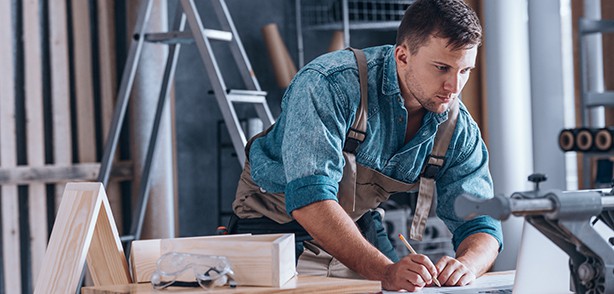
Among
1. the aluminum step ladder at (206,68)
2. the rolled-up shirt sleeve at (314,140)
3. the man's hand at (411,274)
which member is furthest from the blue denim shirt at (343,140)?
the aluminum step ladder at (206,68)

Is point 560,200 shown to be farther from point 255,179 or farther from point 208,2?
point 208,2

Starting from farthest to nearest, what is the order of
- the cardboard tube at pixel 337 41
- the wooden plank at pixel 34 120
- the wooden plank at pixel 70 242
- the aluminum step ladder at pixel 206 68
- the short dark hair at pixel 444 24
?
1. the cardboard tube at pixel 337 41
2. the wooden plank at pixel 34 120
3. the aluminum step ladder at pixel 206 68
4. the short dark hair at pixel 444 24
5. the wooden plank at pixel 70 242

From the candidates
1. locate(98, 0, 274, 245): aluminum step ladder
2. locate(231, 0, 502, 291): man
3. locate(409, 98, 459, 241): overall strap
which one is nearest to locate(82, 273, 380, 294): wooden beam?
locate(231, 0, 502, 291): man

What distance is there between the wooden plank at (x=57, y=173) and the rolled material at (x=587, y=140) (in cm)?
224

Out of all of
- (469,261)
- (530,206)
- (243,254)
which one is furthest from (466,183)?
(530,206)

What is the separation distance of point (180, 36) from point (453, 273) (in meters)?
2.23

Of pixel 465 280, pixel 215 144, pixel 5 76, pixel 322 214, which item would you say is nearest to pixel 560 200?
pixel 465 280

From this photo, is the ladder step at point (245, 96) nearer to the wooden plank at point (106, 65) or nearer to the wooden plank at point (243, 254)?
the wooden plank at point (106, 65)

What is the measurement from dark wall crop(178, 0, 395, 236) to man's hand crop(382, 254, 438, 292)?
3023 mm

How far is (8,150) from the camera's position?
14.5ft

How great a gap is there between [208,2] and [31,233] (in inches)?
64.6

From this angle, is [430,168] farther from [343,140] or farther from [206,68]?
[206,68]

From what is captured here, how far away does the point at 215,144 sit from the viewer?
17.2ft

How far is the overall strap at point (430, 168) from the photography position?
250 centimetres
